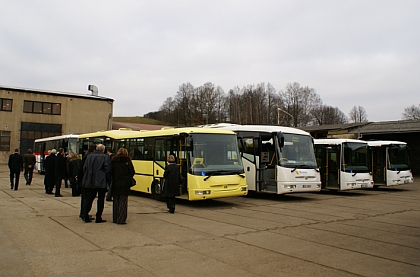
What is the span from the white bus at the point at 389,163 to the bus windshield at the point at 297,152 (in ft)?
22.6

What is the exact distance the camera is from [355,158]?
1916 cm

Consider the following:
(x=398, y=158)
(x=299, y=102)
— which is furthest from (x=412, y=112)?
(x=398, y=158)

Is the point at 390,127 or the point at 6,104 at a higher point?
the point at 6,104

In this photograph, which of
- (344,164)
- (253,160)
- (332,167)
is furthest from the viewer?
(332,167)

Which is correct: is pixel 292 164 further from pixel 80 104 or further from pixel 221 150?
pixel 80 104

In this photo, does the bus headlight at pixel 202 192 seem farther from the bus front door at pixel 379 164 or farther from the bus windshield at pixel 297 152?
the bus front door at pixel 379 164

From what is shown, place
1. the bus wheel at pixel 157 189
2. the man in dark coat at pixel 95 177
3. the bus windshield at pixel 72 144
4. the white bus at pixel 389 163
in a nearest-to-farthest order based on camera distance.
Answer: the man in dark coat at pixel 95 177, the bus wheel at pixel 157 189, the white bus at pixel 389 163, the bus windshield at pixel 72 144

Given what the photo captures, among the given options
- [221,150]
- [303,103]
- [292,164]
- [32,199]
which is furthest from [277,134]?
[303,103]

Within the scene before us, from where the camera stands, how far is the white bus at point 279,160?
15391mm

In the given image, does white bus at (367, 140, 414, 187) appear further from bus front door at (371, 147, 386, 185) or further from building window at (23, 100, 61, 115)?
→ building window at (23, 100, 61, 115)

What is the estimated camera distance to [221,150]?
1385 centimetres

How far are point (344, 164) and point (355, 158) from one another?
784 mm

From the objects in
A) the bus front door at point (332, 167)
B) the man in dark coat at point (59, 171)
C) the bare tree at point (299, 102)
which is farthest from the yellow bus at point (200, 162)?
the bare tree at point (299, 102)

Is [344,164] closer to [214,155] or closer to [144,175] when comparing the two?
[214,155]
